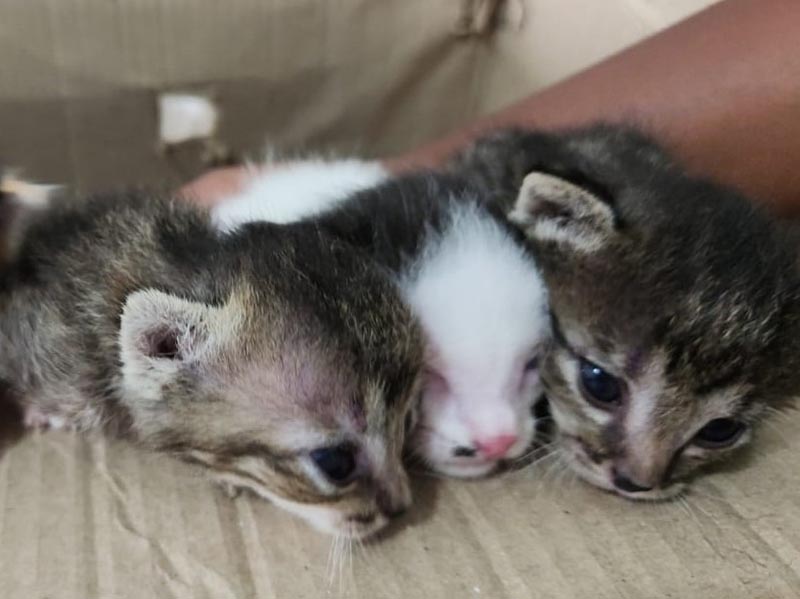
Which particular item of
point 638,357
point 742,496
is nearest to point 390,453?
point 638,357

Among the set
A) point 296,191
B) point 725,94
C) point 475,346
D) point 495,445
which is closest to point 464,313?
point 475,346

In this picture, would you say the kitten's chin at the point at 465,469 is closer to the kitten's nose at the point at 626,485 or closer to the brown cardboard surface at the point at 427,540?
the brown cardboard surface at the point at 427,540

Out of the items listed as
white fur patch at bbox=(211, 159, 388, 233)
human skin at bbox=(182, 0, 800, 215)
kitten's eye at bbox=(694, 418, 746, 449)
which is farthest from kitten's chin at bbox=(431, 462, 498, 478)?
human skin at bbox=(182, 0, 800, 215)

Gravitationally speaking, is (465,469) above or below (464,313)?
below

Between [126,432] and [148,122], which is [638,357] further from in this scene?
[148,122]

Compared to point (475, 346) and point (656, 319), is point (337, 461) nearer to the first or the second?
point (475, 346)
